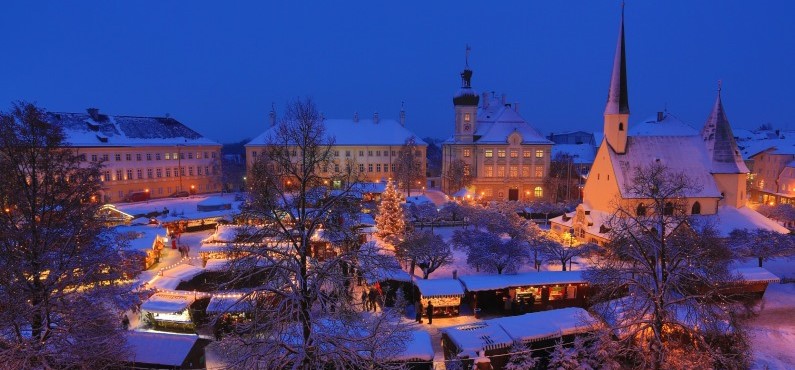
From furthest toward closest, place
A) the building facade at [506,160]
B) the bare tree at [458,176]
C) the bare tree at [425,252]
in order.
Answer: the building facade at [506,160] → the bare tree at [458,176] → the bare tree at [425,252]

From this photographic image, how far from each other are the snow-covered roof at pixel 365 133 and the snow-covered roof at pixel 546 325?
42848mm

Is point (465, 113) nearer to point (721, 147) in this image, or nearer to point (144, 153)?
point (721, 147)

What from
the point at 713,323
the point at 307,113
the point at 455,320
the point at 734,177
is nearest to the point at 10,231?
the point at 307,113

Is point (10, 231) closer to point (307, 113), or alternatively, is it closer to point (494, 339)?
point (307, 113)

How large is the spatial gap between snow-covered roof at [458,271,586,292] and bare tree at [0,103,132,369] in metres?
12.2

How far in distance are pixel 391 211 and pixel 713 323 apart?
59.4ft

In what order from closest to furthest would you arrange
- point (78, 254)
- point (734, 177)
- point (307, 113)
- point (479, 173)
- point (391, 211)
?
point (307, 113), point (78, 254), point (391, 211), point (734, 177), point (479, 173)

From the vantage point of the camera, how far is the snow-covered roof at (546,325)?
571 inches

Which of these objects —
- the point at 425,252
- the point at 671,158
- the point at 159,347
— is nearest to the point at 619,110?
the point at 671,158

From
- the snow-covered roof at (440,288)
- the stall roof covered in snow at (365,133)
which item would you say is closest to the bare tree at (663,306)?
the snow-covered roof at (440,288)

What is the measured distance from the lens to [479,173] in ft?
161

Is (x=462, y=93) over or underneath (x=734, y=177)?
over

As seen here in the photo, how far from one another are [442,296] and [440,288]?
1.18 ft

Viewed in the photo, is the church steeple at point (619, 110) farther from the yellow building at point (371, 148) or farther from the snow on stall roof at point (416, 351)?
the yellow building at point (371, 148)
